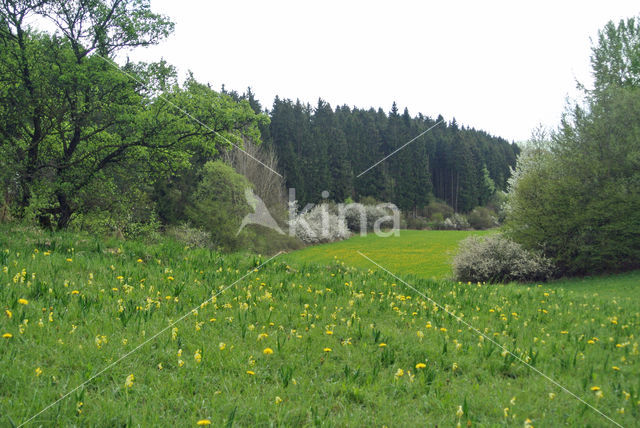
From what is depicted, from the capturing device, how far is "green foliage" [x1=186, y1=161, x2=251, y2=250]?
2380cm

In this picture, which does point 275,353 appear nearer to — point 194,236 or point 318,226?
point 194,236

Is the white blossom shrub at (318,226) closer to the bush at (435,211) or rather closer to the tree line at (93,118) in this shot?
the tree line at (93,118)

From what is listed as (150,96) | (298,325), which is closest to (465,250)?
(150,96)

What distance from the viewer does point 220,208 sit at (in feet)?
83.0

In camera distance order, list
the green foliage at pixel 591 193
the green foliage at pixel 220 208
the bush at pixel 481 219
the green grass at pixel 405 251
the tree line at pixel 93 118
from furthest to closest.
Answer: the bush at pixel 481 219
the green foliage at pixel 220 208
the green grass at pixel 405 251
the green foliage at pixel 591 193
the tree line at pixel 93 118

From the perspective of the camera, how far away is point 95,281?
18.8 feet

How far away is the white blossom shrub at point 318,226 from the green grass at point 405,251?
84cm

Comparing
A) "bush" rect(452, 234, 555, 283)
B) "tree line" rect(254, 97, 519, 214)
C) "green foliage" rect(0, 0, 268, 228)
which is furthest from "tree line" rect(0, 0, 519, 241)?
"bush" rect(452, 234, 555, 283)

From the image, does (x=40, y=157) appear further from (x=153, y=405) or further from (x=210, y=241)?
(x=153, y=405)

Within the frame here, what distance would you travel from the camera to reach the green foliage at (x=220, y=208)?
23797 mm

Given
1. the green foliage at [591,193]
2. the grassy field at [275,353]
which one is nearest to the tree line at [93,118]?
the grassy field at [275,353]

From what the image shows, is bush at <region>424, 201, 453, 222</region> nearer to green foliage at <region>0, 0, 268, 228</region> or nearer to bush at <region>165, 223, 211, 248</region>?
bush at <region>165, 223, 211, 248</region>

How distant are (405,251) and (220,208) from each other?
595 inches

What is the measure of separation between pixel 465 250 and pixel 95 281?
19606mm
